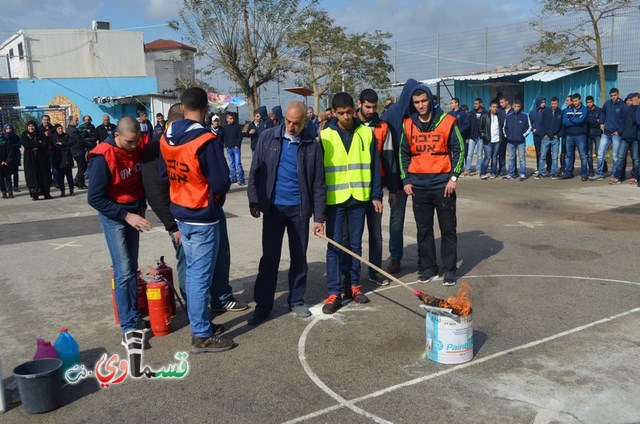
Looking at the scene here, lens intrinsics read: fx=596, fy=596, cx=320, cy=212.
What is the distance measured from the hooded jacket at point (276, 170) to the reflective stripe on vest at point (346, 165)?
0.72 ft

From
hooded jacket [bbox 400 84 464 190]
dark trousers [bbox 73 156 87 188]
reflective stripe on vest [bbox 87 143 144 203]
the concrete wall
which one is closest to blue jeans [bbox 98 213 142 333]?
reflective stripe on vest [bbox 87 143 144 203]

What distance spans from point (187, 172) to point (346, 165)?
5.62 feet

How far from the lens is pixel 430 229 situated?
6.73 m

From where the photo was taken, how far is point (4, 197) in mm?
14523

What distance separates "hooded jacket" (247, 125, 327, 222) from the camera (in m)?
5.42

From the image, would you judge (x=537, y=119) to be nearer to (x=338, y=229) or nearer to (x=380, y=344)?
(x=338, y=229)

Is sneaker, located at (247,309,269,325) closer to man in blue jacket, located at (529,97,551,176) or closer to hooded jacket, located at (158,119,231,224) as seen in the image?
hooded jacket, located at (158,119,231,224)

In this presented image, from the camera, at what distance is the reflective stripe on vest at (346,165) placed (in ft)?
18.9

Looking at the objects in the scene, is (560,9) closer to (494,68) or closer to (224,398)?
(494,68)

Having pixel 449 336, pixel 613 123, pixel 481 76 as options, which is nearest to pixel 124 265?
pixel 449 336

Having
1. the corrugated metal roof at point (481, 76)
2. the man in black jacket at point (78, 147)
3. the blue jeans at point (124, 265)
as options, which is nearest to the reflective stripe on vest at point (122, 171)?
the blue jeans at point (124, 265)

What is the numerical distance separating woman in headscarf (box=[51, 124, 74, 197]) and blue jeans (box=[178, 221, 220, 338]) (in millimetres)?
10887

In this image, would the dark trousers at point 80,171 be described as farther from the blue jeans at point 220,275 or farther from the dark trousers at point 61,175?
the blue jeans at point 220,275

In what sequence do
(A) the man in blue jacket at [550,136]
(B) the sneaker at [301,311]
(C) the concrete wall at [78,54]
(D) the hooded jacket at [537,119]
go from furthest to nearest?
(C) the concrete wall at [78,54] < (D) the hooded jacket at [537,119] < (A) the man in blue jacket at [550,136] < (B) the sneaker at [301,311]
